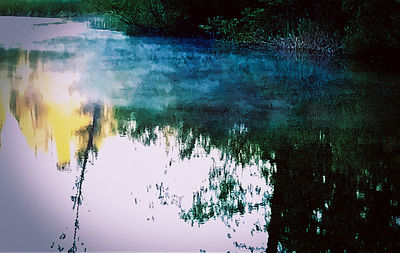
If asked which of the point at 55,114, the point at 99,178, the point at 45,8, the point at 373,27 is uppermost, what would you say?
the point at 45,8

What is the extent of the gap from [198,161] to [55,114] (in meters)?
2.41

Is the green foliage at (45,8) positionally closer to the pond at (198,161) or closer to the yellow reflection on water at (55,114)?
the pond at (198,161)

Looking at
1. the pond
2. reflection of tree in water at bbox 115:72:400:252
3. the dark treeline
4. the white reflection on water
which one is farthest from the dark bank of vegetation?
the white reflection on water

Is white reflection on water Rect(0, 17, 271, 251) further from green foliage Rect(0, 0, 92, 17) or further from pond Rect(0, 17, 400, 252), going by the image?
green foliage Rect(0, 0, 92, 17)

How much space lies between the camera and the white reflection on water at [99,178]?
328 centimetres

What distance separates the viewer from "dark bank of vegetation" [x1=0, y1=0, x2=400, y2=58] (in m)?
9.80

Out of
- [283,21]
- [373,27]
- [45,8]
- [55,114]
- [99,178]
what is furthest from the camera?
[45,8]

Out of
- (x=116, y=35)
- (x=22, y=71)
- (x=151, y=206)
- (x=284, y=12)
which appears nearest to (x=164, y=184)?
(x=151, y=206)

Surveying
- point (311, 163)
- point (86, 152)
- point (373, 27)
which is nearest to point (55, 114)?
point (86, 152)

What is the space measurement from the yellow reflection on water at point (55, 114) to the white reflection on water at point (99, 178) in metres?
0.01

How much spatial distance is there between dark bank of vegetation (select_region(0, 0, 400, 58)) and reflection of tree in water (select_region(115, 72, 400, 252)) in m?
2.50

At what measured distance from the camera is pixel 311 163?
4715mm

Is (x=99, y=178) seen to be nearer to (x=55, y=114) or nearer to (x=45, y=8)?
(x=55, y=114)

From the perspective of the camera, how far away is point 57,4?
22.8 metres
